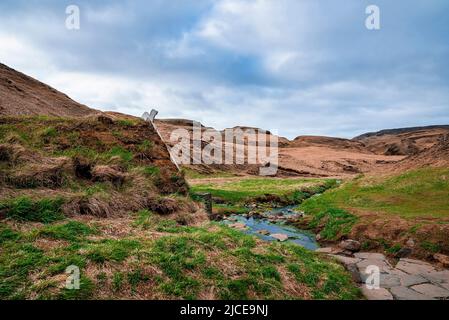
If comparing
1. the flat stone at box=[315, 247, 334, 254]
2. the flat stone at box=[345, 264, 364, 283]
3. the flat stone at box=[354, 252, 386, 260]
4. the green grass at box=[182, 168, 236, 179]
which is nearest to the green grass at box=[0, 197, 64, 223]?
the flat stone at box=[345, 264, 364, 283]

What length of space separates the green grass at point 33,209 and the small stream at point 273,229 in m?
6.78

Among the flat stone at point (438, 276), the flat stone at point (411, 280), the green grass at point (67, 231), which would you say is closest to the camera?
the green grass at point (67, 231)

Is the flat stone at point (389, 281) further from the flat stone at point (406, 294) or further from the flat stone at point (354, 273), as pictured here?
the flat stone at point (354, 273)

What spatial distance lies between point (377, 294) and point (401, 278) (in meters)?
1.49

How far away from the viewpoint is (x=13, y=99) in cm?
3000

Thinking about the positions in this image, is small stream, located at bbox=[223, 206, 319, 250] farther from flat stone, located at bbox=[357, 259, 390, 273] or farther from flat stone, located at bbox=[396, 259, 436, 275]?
flat stone, located at bbox=[396, 259, 436, 275]

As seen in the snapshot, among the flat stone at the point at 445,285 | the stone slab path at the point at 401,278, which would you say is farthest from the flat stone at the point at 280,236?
the flat stone at the point at 445,285

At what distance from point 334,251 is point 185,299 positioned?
21.0 feet

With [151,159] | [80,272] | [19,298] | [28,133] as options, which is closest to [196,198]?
[151,159]

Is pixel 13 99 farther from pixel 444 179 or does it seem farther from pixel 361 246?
pixel 444 179

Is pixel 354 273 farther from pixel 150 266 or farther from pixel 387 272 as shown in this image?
pixel 150 266

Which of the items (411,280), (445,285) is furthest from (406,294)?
(445,285)

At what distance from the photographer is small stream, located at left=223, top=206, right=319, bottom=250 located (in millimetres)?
11922

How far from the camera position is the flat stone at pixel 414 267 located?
8438 mm
